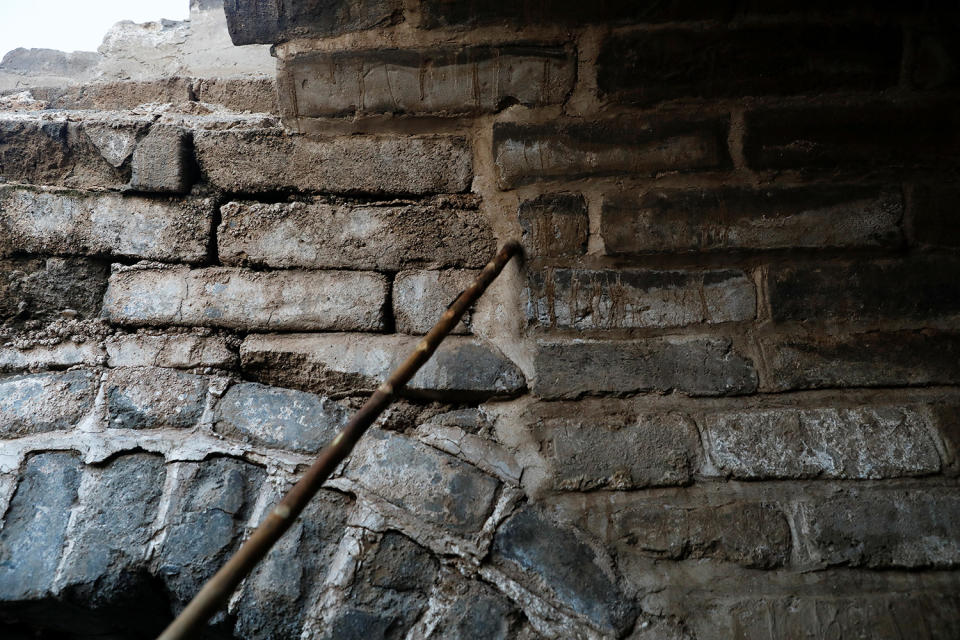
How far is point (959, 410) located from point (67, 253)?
1.61 metres

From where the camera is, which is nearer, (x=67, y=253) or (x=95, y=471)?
(x=95, y=471)

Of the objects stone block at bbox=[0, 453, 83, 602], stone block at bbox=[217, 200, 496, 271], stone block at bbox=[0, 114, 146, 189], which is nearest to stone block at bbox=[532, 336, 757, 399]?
stone block at bbox=[217, 200, 496, 271]

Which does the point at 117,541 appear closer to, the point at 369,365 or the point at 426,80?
the point at 369,365

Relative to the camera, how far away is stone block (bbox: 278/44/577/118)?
1.13 metres

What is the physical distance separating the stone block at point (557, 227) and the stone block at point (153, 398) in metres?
0.63

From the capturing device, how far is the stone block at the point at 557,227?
1.12 meters

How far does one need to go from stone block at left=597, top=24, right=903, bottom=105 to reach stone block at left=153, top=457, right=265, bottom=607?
0.94 m

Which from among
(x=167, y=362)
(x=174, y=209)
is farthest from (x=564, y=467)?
(x=174, y=209)

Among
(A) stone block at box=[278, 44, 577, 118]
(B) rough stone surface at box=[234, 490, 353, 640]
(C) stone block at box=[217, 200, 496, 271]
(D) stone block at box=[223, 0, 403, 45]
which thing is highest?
(D) stone block at box=[223, 0, 403, 45]

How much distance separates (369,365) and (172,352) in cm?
37

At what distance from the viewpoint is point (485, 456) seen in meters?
1.04

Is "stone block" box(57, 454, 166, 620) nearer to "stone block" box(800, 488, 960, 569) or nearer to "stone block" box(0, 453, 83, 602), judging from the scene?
"stone block" box(0, 453, 83, 602)

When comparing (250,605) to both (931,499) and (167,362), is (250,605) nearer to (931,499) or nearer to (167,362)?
(167,362)

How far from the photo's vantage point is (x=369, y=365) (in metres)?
1.11
